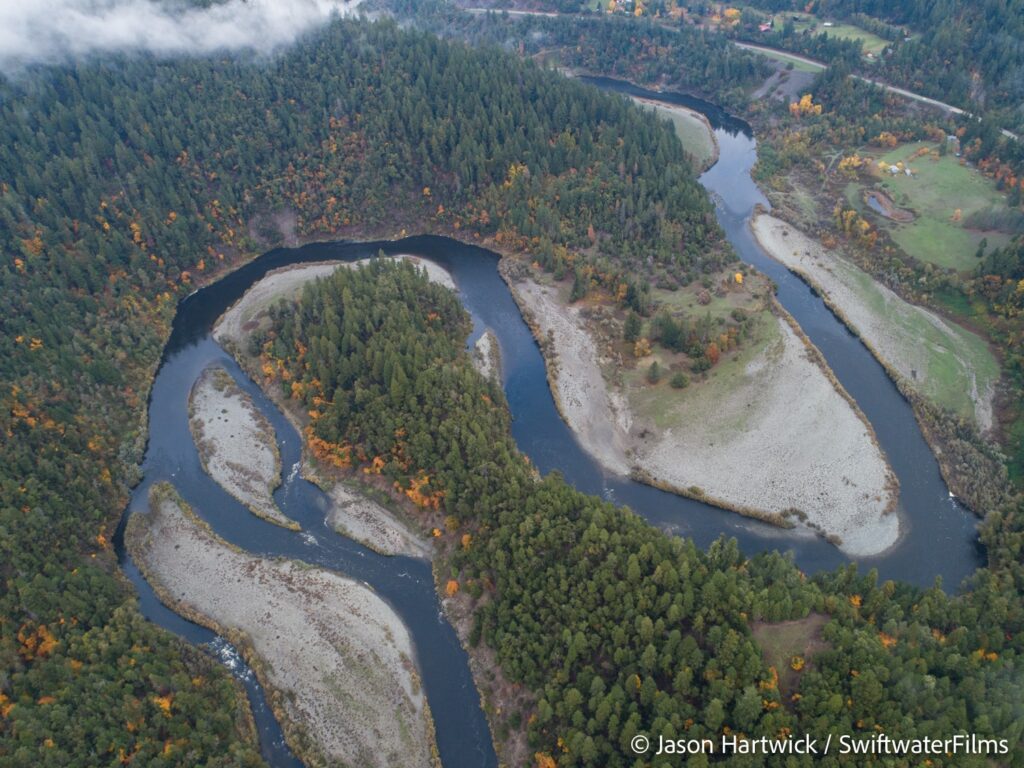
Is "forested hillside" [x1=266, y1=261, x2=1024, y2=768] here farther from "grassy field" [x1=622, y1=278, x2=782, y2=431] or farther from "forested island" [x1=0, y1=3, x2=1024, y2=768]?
"grassy field" [x1=622, y1=278, x2=782, y2=431]

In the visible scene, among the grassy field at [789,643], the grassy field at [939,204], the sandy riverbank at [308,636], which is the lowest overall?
the sandy riverbank at [308,636]

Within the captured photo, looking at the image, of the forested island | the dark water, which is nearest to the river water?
the dark water

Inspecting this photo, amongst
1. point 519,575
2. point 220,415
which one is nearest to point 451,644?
point 519,575

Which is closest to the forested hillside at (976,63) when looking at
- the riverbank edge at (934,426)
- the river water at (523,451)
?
the river water at (523,451)

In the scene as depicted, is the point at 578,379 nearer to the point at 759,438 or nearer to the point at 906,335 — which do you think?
Answer: the point at 759,438

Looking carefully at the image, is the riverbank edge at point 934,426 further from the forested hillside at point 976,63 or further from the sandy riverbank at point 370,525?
the forested hillside at point 976,63

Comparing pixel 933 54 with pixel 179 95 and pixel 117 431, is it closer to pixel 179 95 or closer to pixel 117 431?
pixel 179 95
